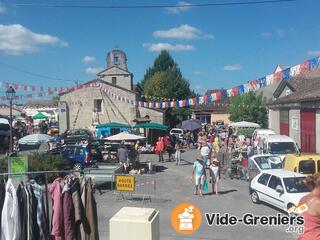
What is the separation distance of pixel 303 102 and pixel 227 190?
14597 mm

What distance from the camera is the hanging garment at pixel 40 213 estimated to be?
736 cm

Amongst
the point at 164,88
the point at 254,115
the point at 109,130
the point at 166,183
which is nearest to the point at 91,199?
the point at 166,183

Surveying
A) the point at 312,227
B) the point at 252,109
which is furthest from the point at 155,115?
the point at 312,227

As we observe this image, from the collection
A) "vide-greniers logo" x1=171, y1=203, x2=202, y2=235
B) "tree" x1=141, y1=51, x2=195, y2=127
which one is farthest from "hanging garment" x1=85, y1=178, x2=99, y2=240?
"tree" x1=141, y1=51, x2=195, y2=127

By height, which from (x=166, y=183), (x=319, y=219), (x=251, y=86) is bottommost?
(x=166, y=183)

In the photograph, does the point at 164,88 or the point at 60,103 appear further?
the point at 164,88

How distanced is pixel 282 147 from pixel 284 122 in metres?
15.6

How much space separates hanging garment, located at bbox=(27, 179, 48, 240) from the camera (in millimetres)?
7363

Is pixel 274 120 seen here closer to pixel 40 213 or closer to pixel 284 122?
pixel 284 122

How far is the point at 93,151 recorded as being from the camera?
28.1 meters

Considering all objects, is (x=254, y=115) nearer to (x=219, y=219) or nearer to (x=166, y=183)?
(x=166, y=183)

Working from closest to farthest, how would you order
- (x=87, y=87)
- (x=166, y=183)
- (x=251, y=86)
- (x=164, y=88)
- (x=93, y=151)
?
(x=166, y=183) → (x=251, y=86) → (x=93, y=151) → (x=87, y=87) → (x=164, y=88)

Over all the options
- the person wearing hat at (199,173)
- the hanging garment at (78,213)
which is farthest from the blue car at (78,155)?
the hanging garment at (78,213)

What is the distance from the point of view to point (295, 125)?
35188 mm
